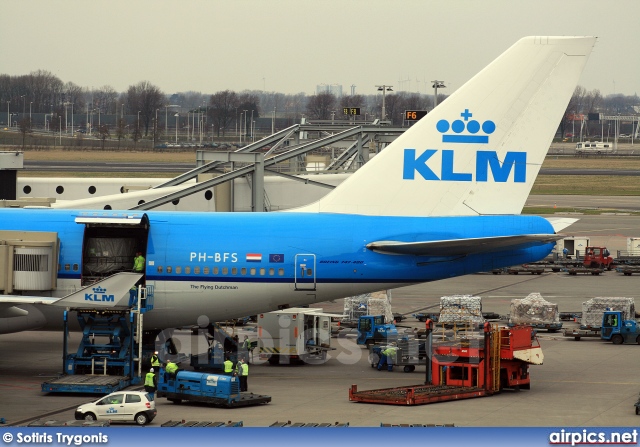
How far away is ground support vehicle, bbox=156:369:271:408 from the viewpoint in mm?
31781

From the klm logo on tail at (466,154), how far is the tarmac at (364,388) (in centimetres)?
692

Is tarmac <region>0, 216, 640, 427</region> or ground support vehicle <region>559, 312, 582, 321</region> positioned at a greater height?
ground support vehicle <region>559, 312, 582, 321</region>

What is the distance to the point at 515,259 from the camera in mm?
36812

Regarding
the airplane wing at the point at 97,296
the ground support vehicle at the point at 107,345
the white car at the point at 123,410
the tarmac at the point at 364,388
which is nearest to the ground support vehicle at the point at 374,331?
the tarmac at the point at 364,388

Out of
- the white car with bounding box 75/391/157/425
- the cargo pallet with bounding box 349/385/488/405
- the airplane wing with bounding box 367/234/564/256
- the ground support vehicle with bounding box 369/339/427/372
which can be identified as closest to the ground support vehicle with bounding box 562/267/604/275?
the ground support vehicle with bounding box 369/339/427/372

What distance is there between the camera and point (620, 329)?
43500mm

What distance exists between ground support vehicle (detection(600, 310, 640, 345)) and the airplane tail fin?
9.03 m

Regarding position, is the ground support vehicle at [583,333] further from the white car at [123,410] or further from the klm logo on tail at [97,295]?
the white car at [123,410]

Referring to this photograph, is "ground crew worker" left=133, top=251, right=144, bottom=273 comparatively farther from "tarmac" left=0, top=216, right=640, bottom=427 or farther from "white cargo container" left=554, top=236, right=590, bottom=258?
"white cargo container" left=554, top=236, right=590, bottom=258

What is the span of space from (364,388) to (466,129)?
963 cm

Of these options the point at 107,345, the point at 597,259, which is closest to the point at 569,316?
the point at 597,259

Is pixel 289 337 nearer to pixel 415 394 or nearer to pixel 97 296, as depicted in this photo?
pixel 97 296

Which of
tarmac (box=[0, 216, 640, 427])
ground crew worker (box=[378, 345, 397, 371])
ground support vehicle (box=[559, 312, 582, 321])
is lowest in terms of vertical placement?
tarmac (box=[0, 216, 640, 427])

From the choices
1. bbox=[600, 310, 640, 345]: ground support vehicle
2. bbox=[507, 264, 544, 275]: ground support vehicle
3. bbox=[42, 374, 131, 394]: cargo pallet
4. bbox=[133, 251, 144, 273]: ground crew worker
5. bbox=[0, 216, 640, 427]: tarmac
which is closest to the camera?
bbox=[0, 216, 640, 427]: tarmac
